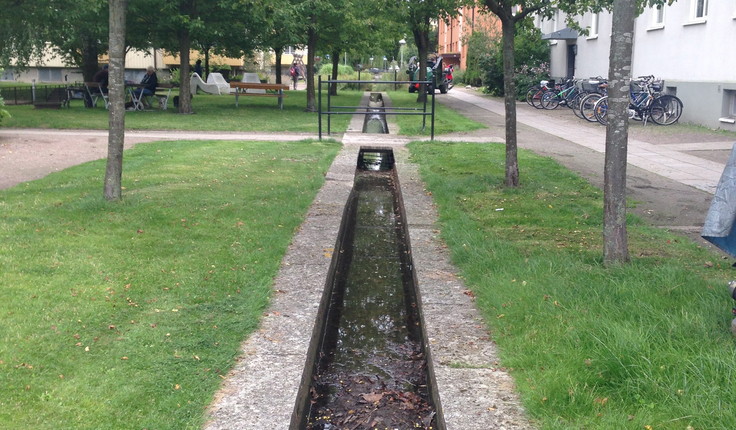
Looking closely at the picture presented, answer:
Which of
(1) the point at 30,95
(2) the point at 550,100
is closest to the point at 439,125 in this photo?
(2) the point at 550,100

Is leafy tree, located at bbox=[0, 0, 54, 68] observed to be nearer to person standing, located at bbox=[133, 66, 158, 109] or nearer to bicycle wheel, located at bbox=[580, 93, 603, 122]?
person standing, located at bbox=[133, 66, 158, 109]

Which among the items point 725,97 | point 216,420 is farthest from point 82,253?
point 725,97

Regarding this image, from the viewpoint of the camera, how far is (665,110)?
804 inches

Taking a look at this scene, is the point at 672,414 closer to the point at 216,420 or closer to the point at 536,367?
the point at 536,367

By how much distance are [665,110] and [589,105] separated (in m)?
3.25

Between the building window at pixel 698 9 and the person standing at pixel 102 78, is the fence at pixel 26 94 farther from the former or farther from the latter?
the building window at pixel 698 9

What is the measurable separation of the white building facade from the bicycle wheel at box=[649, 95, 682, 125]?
1.01 ft

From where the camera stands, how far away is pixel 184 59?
77.9ft

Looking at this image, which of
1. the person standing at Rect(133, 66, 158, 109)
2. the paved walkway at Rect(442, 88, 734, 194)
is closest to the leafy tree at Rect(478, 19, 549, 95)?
the paved walkway at Rect(442, 88, 734, 194)

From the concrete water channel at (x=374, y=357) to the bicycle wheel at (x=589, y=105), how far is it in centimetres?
1694

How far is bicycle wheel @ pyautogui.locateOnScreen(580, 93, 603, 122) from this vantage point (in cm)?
2277

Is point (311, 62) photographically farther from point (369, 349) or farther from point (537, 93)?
point (369, 349)

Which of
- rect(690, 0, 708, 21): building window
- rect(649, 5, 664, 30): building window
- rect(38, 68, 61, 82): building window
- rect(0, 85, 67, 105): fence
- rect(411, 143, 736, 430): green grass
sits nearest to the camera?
rect(411, 143, 736, 430): green grass

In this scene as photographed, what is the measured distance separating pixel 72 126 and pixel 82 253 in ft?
45.6
